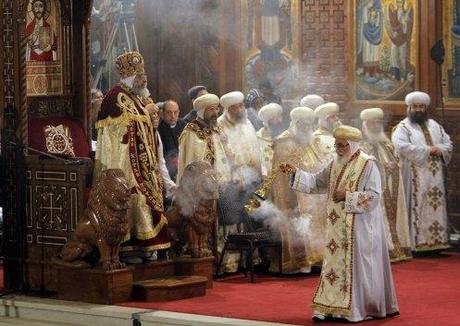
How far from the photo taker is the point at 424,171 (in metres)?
15.2

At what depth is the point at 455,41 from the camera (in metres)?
15.9

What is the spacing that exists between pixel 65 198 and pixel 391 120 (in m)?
5.32

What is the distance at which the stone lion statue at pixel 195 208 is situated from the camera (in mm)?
12453

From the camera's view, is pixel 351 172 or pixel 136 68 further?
pixel 136 68

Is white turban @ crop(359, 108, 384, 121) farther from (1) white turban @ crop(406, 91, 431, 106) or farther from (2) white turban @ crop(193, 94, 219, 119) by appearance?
(2) white turban @ crop(193, 94, 219, 119)

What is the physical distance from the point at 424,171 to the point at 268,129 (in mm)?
1972

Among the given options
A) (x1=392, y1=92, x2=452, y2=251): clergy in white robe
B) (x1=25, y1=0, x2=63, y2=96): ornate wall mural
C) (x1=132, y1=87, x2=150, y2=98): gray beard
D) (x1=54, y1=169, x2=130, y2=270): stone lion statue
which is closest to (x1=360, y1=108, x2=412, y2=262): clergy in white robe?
(x1=392, y1=92, x2=452, y2=251): clergy in white robe

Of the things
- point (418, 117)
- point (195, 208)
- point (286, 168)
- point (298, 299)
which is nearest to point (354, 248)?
point (286, 168)

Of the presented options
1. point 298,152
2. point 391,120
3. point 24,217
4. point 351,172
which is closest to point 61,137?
point 24,217

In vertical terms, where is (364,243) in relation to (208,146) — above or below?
below

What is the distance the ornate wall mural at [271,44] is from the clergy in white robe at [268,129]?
104 inches

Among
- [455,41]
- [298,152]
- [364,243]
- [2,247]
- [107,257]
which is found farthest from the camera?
[455,41]

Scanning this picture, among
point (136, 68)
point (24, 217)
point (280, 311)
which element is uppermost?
point (136, 68)

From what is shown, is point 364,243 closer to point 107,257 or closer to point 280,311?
point 280,311
